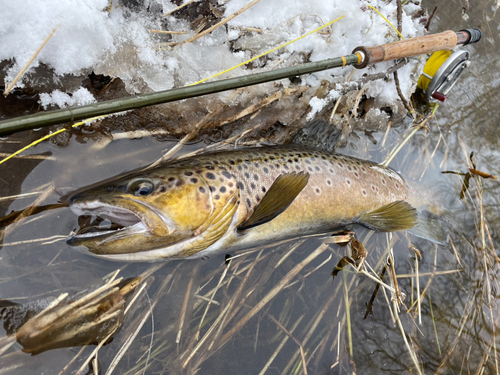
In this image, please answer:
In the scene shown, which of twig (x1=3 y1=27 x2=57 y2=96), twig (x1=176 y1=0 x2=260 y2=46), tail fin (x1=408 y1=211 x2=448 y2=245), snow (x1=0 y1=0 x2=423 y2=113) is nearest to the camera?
twig (x1=3 y1=27 x2=57 y2=96)

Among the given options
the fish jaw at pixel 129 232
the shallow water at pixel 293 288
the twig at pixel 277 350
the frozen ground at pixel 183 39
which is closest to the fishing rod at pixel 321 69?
the frozen ground at pixel 183 39

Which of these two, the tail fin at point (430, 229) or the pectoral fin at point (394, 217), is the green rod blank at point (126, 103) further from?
the tail fin at point (430, 229)

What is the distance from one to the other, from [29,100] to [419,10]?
168 inches

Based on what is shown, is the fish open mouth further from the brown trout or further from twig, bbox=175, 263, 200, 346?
twig, bbox=175, 263, 200, 346

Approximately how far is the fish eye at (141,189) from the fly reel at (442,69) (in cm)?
303

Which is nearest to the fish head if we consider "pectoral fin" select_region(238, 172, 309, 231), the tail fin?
"pectoral fin" select_region(238, 172, 309, 231)

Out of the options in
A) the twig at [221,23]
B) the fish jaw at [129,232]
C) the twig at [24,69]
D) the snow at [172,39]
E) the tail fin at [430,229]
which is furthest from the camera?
the tail fin at [430,229]

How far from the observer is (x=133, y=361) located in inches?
83.9

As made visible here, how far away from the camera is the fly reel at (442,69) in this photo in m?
3.01

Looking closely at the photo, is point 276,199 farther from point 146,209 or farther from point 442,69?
point 442,69

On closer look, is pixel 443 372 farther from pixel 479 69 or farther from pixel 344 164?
pixel 479 69

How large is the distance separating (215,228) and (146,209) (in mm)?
457

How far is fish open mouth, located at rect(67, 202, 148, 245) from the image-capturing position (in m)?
1.82

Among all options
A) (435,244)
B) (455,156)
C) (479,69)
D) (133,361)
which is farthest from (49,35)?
(479,69)
